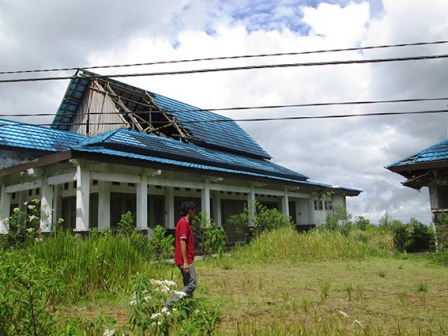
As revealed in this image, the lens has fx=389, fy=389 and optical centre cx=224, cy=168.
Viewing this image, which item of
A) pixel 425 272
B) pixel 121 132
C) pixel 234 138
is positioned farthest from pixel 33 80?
pixel 234 138

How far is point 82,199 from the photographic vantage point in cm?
1058

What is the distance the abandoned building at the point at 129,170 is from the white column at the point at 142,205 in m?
0.03

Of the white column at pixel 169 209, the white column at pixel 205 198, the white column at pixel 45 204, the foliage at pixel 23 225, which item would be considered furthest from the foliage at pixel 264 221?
the foliage at pixel 23 225

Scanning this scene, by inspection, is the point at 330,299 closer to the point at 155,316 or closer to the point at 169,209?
the point at 155,316

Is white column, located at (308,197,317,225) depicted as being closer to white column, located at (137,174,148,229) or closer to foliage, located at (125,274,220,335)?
white column, located at (137,174,148,229)

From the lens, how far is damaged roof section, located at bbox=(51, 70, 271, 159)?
57.9 ft

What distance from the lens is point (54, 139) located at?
16625mm

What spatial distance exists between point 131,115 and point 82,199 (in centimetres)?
834

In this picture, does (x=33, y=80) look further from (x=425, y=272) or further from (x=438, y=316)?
(x=425, y=272)

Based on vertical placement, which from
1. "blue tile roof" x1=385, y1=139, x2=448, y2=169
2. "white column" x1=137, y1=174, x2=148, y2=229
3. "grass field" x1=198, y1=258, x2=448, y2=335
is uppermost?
"blue tile roof" x1=385, y1=139, x2=448, y2=169

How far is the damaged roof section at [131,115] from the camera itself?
17.7 m

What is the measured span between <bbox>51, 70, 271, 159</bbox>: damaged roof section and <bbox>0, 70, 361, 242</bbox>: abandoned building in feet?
0.18

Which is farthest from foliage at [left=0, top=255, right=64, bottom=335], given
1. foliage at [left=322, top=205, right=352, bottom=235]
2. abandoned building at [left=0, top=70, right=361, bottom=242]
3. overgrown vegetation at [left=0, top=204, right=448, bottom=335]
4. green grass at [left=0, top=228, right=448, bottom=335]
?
foliage at [left=322, top=205, right=352, bottom=235]

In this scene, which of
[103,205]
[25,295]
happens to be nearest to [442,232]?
[103,205]
